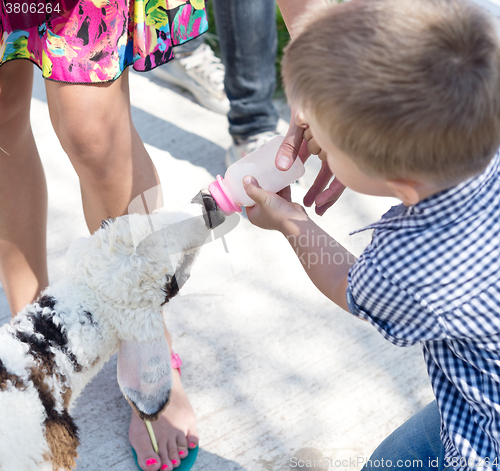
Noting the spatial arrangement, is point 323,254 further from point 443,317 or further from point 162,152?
point 162,152

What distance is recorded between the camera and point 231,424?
2.00m

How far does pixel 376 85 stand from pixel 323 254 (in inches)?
19.7

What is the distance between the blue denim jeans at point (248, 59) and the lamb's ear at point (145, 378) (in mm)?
1869

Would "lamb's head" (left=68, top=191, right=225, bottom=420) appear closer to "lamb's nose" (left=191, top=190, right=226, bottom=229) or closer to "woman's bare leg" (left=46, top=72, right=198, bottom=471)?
"lamb's nose" (left=191, top=190, right=226, bottom=229)

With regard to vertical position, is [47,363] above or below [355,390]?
above

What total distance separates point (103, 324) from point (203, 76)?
2.45m

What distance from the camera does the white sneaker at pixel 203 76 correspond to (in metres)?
3.53

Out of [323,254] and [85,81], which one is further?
[85,81]

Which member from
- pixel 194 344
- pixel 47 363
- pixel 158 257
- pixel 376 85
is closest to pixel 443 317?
pixel 376 85

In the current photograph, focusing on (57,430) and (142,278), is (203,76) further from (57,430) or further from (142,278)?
(57,430)

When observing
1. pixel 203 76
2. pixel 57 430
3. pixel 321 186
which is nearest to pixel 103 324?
pixel 57 430

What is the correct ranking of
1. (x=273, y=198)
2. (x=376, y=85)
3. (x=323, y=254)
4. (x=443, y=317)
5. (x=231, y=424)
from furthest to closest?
(x=231, y=424)
(x=273, y=198)
(x=323, y=254)
(x=443, y=317)
(x=376, y=85)

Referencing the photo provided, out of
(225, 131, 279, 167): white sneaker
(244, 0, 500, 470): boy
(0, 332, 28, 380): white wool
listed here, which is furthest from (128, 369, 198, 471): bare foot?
(225, 131, 279, 167): white sneaker

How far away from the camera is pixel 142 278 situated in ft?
4.85
